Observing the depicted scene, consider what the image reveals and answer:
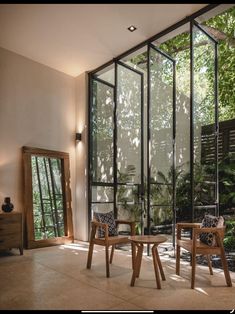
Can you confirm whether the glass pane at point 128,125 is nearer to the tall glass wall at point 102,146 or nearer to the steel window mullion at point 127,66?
the steel window mullion at point 127,66

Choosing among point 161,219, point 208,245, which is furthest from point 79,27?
point 208,245

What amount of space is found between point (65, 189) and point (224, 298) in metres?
3.91

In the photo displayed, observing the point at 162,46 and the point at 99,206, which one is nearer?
the point at 162,46

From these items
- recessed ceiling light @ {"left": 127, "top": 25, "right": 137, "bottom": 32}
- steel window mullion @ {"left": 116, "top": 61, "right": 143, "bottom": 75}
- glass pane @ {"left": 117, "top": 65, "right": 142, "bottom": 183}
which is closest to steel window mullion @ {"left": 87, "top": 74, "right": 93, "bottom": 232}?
glass pane @ {"left": 117, "top": 65, "right": 142, "bottom": 183}

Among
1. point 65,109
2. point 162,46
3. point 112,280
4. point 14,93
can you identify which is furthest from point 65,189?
point 162,46

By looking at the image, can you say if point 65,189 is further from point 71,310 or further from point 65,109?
point 71,310

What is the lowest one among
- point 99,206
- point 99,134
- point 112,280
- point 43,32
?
point 112,280

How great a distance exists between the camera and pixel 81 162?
20.2 ft

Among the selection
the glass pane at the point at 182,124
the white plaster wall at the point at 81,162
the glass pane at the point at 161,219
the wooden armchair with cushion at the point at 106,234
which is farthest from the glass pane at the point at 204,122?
the white plaster wall at the point at 81,162

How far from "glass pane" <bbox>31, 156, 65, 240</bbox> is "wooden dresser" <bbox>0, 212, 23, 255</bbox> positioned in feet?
1.93

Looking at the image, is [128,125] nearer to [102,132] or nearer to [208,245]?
[102,132]

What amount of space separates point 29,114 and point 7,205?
5.94ft

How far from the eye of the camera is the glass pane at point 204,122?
14.7ft

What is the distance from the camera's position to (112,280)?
3393 millimetres
